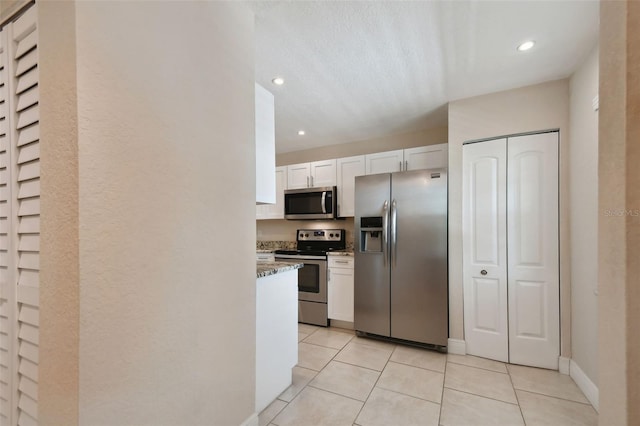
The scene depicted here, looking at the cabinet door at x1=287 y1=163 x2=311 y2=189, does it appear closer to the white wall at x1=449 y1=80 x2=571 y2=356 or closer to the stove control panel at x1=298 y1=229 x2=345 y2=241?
the stove control panel at x1=298 y1=229 x2=345 y2=241

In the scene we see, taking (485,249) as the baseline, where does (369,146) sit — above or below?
above

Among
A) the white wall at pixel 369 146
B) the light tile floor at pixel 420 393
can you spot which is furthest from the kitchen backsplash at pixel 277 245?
the light tile floor at pixel 420 393

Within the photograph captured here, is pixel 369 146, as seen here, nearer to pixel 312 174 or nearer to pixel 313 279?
pixel 312 174

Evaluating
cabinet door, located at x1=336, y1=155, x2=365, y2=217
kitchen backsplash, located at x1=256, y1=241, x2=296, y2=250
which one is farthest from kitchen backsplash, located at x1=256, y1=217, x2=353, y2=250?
cabinet door, located at x1=336, y1=155, x2=365, y2=217

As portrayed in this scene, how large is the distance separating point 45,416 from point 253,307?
2.83ft

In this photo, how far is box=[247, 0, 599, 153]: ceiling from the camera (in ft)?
5.10

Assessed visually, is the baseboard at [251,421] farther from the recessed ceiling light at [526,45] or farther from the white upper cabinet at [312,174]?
the recessed ceiling light at [526,45]

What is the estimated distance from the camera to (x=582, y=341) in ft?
6.72

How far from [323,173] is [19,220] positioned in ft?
10.3

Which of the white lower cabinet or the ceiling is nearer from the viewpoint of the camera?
the ceiling

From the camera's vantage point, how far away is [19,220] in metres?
1.02

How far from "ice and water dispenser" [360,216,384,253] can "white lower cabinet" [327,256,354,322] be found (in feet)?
0.99

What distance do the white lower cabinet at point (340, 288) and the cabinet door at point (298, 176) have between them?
48.7 inches

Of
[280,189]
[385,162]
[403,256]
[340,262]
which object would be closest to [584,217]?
[403,256]
